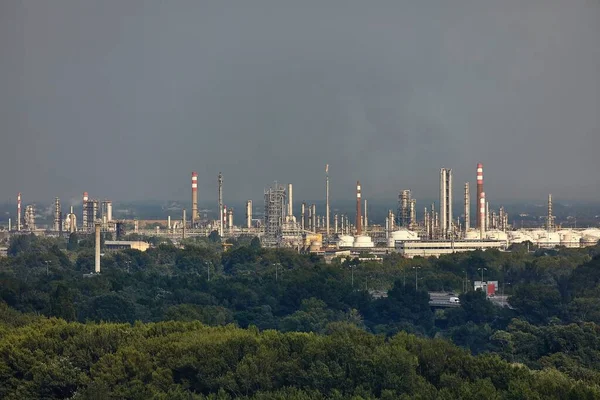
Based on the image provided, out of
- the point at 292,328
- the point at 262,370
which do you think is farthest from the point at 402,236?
the point at 262,370

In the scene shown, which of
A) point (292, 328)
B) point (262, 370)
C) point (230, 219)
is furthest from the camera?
point (230, 219)

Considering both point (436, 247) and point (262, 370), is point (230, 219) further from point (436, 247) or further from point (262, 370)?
point (262, 370)

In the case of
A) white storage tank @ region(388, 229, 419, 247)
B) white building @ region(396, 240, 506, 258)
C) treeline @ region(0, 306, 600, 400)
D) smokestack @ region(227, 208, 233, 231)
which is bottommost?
treeline @ region(0, 306, 600, 400)

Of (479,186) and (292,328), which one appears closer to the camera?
(292,328)

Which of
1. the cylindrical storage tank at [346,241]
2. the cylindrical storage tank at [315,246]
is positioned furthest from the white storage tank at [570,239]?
the cylindrical storage tank at [315,246]

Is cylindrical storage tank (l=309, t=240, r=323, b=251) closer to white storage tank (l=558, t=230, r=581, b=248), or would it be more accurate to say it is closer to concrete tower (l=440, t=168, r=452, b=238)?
concrete tower (l=440, t=168, r=452, b=238)

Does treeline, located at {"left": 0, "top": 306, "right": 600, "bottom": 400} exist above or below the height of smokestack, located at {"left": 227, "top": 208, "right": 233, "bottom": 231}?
below

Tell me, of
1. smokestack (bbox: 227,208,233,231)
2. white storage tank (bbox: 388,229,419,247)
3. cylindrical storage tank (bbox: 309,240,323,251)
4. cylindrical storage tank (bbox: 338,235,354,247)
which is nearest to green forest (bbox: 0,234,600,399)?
white storage tank (bbox: 388,229,419,247)
